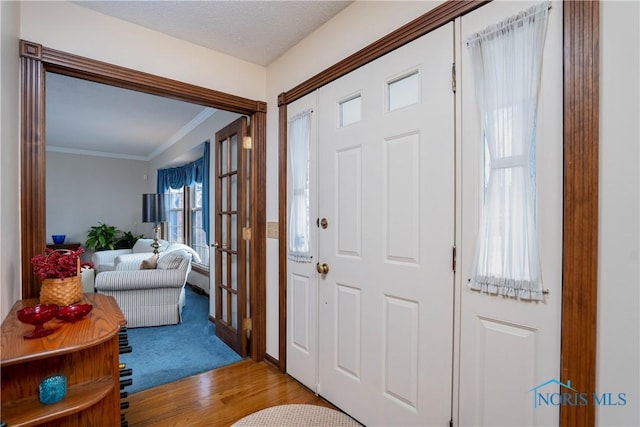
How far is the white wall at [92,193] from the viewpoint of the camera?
6332mm

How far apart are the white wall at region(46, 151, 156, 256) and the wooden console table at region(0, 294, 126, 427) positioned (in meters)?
6.19

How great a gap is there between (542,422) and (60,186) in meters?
8.13

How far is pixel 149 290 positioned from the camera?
356 centimetres

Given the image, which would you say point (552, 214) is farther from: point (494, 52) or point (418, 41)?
point (418, 41)

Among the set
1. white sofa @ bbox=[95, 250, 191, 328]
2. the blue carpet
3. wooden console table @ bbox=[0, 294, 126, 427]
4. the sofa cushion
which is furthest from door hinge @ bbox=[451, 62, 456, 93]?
the sofa cushion

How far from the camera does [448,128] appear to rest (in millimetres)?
1405

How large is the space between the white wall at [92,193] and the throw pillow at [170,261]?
388 centimetres

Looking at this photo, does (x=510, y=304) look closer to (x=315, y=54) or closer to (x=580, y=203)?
(x=580, y=203)

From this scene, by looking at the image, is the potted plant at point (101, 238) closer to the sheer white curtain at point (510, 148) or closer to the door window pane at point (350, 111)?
the door window pane at point (350, 111)

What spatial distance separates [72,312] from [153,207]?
14.1 ft

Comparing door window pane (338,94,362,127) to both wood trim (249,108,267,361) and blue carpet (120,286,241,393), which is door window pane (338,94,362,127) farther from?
blue carpet (120,286,241,393)

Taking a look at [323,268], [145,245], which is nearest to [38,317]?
[323,268]

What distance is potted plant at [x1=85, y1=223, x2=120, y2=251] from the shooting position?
6.36 metres

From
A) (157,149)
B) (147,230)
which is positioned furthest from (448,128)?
(147,230)
